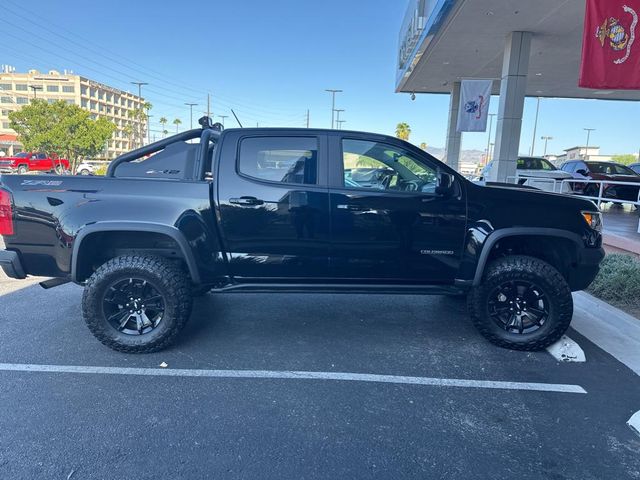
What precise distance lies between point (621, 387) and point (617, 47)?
5.72m

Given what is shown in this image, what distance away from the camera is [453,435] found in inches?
113

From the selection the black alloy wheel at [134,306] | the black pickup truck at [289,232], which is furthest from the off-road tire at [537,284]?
the black alloy wheel at [134,306]

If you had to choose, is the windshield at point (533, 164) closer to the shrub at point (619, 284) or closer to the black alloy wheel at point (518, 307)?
the shrub at point (619, 284)

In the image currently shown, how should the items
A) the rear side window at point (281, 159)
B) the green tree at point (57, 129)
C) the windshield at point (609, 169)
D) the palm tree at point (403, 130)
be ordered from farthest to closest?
the palm tree at point (403, 130), the green tree at point (57, 129), the windshield at point (609, 169), the rear side window at point (281, 159)

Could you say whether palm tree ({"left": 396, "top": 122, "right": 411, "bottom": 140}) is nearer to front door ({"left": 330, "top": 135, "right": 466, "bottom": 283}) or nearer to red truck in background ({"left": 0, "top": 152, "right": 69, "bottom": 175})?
red truck in background ({"left": 0, "top": 152, "right": 69, "bottom": 175})

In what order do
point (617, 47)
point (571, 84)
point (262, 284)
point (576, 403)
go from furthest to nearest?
point (571, 84) → point (617, 47) → point (262, 284) → point (576, 403)

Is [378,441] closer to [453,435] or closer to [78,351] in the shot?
[453,435]

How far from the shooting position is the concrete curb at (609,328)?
13.5 ft

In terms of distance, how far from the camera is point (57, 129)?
37531 millimetres

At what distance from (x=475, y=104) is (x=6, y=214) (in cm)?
1334

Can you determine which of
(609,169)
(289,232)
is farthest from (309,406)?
(609,169)

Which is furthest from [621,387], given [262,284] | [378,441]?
[262,284]

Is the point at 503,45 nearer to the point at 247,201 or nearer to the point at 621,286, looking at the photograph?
the point at 621,286

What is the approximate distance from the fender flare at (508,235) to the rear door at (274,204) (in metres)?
1.40
